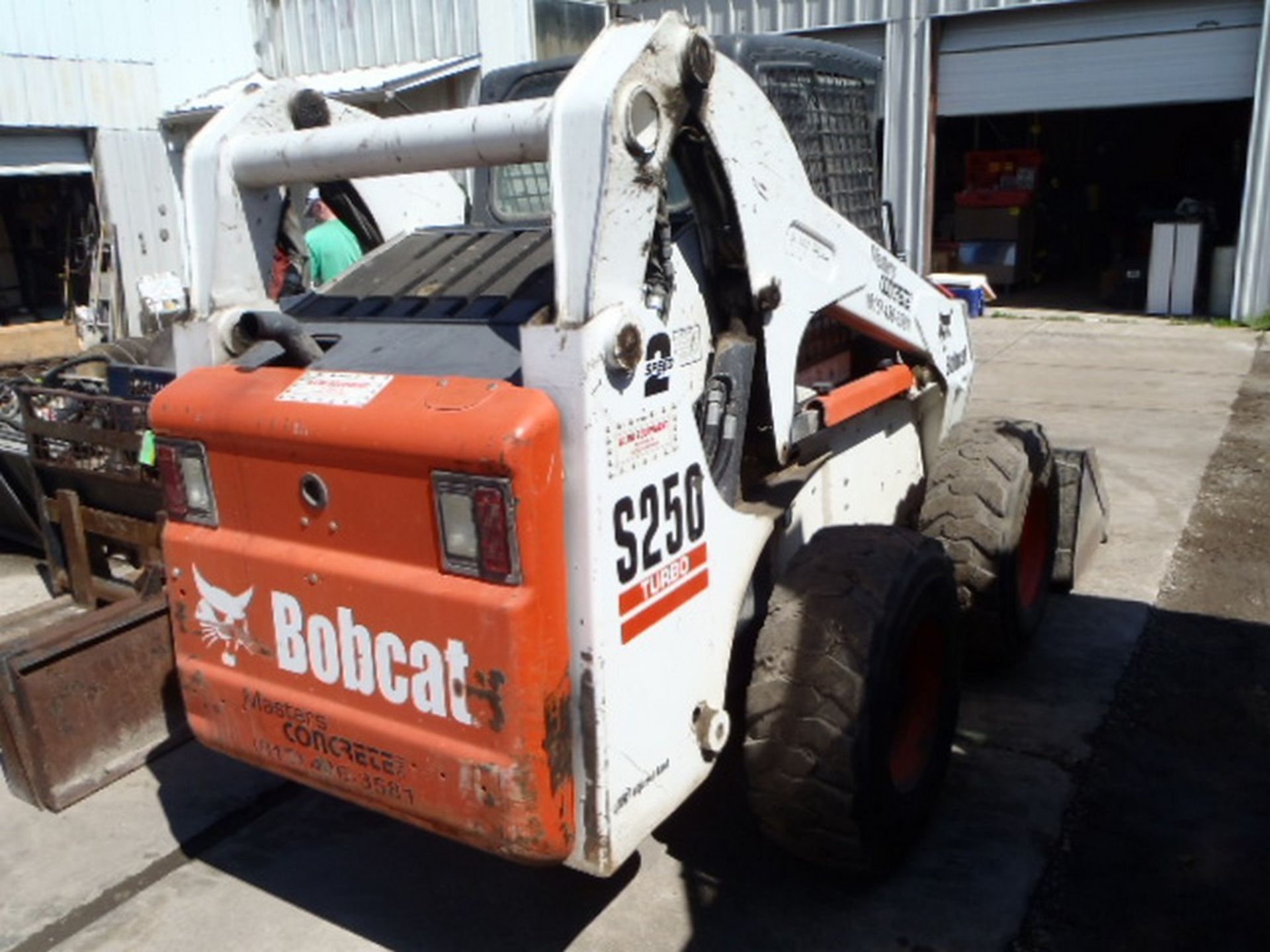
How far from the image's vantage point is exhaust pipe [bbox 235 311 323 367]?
2.79 meters

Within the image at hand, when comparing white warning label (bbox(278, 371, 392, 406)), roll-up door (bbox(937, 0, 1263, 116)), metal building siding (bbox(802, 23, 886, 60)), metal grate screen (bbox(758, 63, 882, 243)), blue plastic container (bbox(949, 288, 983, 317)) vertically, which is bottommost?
blue plastic container (bbox(949, 288, 983, 317))

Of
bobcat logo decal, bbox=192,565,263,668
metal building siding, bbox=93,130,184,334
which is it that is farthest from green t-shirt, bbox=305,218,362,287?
metal building siding, bbox=93,130,184,334

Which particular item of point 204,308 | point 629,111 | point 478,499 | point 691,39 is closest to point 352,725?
point 478,499

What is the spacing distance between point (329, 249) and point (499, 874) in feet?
8.46

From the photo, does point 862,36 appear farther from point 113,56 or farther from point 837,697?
point 837,697

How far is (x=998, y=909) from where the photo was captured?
3137 mm

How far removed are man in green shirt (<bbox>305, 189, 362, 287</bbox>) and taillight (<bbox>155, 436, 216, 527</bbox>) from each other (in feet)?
5.55

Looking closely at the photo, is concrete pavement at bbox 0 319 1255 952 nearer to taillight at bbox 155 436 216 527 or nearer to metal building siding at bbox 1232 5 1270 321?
taillight at bbox 155 436 216 527

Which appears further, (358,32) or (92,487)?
(358,32)

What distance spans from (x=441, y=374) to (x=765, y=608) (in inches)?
49.9

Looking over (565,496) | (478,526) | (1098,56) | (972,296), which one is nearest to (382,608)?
(478,526)

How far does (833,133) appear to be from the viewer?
390cm

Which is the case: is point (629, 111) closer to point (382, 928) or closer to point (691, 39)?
point (691, 39)

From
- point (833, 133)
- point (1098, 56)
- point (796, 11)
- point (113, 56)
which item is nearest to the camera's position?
point (833, 133)
